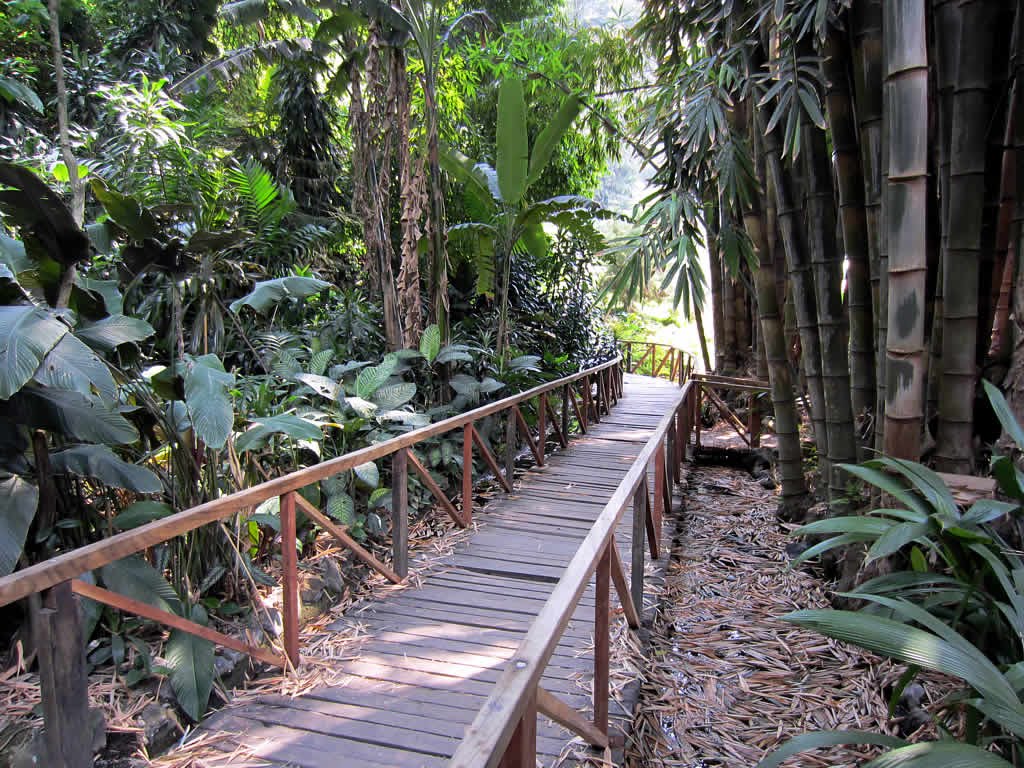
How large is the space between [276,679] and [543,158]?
494 cm

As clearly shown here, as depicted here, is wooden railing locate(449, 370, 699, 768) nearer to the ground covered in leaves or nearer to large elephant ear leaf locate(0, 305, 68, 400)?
the ground covered in leaves

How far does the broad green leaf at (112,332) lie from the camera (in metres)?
2.18

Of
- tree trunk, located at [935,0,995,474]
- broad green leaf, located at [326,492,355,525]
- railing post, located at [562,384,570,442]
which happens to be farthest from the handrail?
railing post, located at [562,384,570,442]

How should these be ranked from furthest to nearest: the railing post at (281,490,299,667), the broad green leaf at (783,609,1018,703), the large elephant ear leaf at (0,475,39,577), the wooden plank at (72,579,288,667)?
the railing post at (281,490,299,667) < the large elephant ear leaf at (0,475,39,577) < the wooden plank at (72,579,288,667) < the broad green leaf at (783,609,1018,703)

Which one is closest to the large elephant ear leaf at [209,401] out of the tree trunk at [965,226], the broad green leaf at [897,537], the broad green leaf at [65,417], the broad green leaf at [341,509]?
the broad green leaf at [65,417]

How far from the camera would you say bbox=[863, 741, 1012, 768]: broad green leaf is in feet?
3.91

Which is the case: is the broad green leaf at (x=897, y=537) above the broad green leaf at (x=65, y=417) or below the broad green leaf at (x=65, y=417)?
below

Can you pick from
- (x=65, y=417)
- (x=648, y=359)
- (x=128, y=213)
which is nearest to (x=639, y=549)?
(x=65, y=417)

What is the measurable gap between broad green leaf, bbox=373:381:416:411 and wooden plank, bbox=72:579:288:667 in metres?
1.98

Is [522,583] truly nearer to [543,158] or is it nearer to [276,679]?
[276,679]

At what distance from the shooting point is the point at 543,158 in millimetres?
5945

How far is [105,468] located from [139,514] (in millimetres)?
261

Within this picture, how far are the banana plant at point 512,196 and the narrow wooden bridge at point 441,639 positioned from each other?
2534mm

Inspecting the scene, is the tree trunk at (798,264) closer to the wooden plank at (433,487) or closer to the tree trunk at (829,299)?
the tree trunk at (829,299)
